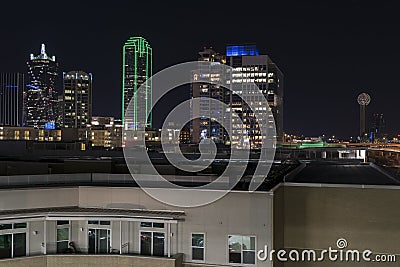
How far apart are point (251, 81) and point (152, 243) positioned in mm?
140691

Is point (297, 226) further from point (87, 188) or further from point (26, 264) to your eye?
point (26, 264)

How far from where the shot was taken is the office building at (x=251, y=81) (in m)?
148

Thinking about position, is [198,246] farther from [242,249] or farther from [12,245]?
[12,245]

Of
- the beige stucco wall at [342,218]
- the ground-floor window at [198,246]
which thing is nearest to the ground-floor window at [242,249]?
the ground-floor window at [198,246]

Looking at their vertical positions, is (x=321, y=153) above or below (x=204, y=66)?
below

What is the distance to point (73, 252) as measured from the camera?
13930mm

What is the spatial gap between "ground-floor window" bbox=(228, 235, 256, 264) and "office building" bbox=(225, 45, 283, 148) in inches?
5106

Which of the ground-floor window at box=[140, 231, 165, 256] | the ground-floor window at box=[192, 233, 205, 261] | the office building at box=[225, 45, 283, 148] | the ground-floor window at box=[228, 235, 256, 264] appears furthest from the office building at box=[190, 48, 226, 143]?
the ground-floor window at box=[228, 235, 256, 264]

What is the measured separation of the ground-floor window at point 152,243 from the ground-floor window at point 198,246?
3.07 ft

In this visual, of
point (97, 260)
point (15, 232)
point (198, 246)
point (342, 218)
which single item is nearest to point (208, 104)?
point (342, 218)

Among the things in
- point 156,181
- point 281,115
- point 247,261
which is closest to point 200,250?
point 247,261

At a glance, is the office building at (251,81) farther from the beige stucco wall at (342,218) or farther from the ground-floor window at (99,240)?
the ground-floor window at (99,240)

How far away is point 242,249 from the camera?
43.9ft

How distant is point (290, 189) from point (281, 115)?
150m
